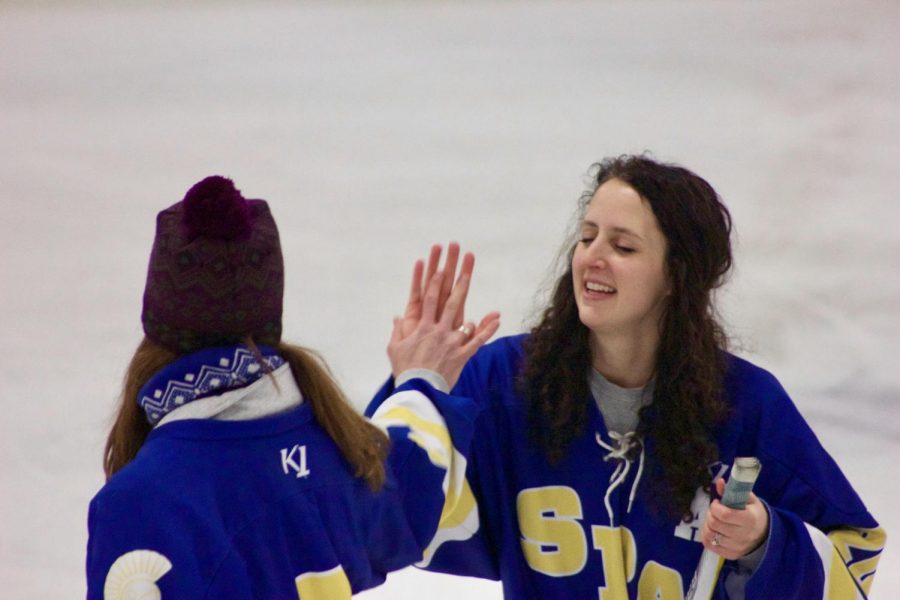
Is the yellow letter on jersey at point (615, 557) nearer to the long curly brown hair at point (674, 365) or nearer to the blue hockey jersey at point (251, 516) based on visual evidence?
the long curly brown hair at point (674, 365)

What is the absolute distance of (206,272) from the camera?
145cm

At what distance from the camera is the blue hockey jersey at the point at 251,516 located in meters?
1.37

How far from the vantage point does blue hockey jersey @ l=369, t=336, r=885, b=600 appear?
81.4 inches

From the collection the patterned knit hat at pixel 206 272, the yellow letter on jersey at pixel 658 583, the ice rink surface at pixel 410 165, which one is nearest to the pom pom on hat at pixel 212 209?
the patterned knit hat at pixel 206 272

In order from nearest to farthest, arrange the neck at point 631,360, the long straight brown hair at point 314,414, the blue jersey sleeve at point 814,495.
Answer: the long straight brown hair at point 314,414, the blue jersey sleeve at point 814,495, the neck at point 631,360

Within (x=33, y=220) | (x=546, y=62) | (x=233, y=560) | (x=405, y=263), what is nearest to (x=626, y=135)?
(x=546, y=62)

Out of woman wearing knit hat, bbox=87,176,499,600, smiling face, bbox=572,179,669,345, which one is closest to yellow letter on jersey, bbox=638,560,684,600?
smiling face, bbox=572,179,669,345

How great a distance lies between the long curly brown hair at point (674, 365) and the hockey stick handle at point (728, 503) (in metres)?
0.09

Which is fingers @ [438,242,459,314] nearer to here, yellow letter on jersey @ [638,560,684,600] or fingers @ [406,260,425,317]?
fingers @ [406,260,425,317]

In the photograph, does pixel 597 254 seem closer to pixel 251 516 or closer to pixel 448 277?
pixel 448 277

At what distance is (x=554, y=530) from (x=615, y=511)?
104mm

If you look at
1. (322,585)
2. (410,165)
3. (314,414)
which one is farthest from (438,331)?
(410,165)

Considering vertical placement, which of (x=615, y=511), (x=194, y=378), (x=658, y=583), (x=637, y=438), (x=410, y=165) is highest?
(x=410, y=165)

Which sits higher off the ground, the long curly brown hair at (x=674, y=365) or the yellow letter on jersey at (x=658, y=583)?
the long curly brown hair at (x=674, y=365)
